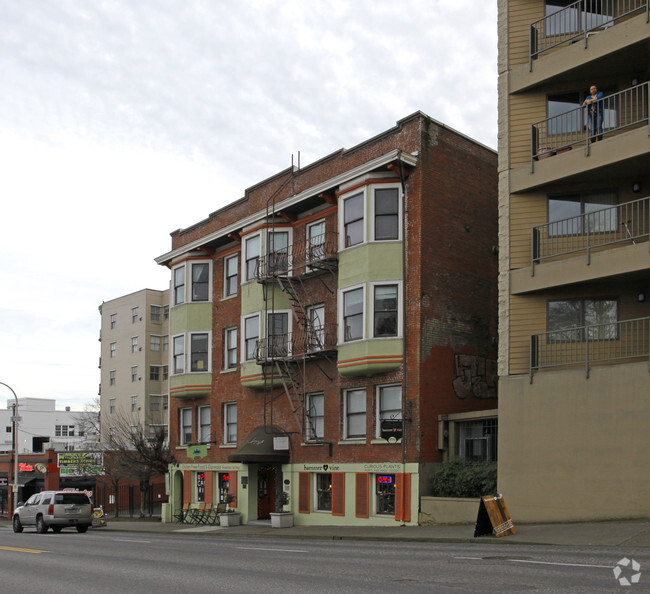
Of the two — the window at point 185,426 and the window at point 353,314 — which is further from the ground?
the window at point 353,314

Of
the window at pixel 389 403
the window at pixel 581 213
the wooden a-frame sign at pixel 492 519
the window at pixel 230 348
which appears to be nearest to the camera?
the wooden a-frame sign at pixel 492 519

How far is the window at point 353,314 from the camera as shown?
27.6 metres

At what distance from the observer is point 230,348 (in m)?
35.5

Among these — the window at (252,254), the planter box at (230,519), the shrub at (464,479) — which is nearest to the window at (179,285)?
the window at (252,254)

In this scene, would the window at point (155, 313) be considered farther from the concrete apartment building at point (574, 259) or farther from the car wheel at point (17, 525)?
the concrete apartment building at point (574, 259)

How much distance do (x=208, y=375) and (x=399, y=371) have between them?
12.3 meters

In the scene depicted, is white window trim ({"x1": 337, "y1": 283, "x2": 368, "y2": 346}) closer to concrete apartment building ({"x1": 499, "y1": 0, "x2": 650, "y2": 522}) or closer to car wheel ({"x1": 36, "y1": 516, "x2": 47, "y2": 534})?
concrete apartment building ({"x1": 499, "y1": 0, "x2": 650, "y2": 522})

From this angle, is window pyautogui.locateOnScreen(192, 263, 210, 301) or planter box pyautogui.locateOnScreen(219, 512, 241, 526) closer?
planter box pyautogui.locateOnScreen(219, 512, 241, 526)

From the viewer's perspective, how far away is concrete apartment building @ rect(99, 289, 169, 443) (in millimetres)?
66312

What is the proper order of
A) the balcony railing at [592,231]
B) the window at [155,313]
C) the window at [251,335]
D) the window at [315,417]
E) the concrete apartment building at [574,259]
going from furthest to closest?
the window at [155,313] < the window at [251,335] < the window at [315,417] < the balcony railing at [592,231] < the concrete apartment building at [574,259]

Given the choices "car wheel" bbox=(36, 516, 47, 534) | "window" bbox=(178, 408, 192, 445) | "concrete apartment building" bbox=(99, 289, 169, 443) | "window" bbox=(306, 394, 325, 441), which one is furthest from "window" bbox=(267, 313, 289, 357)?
"concrete apartment building" bbox=(99, 289, 169, 443)

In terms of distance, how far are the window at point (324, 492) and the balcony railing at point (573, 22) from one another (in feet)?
50.9

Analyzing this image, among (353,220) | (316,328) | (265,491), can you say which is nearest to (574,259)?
(353,220)

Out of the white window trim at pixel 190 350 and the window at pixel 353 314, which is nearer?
the window at pixel 353 314
